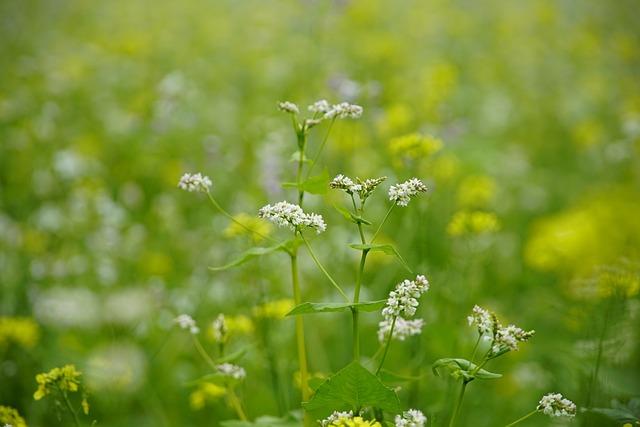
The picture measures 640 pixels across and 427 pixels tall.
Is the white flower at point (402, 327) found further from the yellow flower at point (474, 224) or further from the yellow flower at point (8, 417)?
the yellow flower at point (474, 224)

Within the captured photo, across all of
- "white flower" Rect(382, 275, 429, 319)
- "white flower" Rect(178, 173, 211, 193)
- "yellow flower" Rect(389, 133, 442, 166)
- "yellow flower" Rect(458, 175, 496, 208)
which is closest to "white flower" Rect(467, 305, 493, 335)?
"white flower" Rect(382, 275, 429, 319)

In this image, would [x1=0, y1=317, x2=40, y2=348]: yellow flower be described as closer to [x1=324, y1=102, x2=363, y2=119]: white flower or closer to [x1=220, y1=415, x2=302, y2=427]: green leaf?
[x1=220, y1=415, x2=302, y2=427]: green leaf

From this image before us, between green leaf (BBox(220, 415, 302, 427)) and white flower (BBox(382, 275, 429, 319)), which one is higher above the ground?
white flower (BBox(382, 275, 429, 319))

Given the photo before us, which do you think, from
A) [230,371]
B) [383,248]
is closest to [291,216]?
[383,248]

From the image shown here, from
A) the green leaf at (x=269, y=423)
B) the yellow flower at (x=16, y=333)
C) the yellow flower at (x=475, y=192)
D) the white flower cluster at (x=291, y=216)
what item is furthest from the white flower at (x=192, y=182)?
the yellow flower at (x=475, y=192)

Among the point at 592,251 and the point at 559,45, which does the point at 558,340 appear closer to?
the point at 592,251

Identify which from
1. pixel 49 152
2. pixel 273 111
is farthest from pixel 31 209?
pixel 273 111

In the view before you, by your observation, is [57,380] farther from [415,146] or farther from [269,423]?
[415,146]
